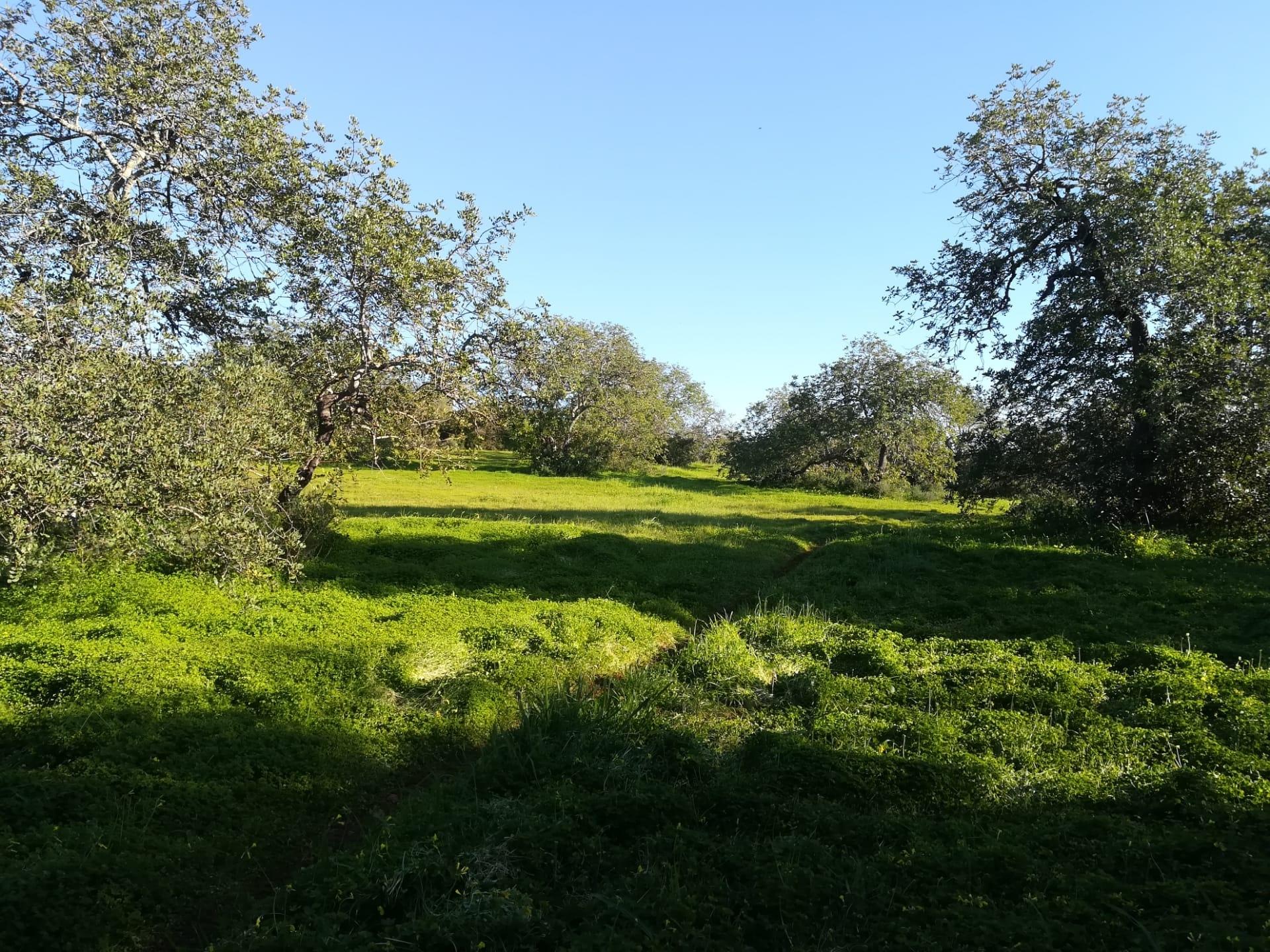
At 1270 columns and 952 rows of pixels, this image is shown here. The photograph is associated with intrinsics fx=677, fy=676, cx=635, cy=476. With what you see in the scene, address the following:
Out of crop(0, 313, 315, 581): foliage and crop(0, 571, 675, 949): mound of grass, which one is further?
crop(0, 313, 315, 581): foliage

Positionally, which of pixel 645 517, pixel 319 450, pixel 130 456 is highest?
pixel 319 450

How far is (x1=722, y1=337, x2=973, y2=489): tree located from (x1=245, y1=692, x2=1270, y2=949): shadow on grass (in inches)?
1517

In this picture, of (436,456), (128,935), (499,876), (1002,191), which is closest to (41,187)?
(436,456)

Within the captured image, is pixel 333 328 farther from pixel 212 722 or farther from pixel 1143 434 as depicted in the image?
pixel 1143 434

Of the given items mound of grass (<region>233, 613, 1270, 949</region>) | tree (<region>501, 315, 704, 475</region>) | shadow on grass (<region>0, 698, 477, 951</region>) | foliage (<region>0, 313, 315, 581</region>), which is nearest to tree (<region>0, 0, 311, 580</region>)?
foliage (<region>0, 313, 315, 581</region>)

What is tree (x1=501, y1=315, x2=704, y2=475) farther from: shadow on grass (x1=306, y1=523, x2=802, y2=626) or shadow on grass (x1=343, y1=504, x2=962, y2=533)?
shadow on grass (x1=306, y1=523, x2=802, y2=626)

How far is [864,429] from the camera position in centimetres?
4272

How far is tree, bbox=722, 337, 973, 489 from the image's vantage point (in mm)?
42531

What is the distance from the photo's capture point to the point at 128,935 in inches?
172

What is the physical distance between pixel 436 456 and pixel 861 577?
9629mm

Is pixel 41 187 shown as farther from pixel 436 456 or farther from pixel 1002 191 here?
pixel 1002 191

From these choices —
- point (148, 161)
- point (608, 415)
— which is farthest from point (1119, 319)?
point (608, 415)

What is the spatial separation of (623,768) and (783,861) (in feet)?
5.67

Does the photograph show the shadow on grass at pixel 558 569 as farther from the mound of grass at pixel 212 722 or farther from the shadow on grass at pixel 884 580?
the mound of grass at pixel 212 722
